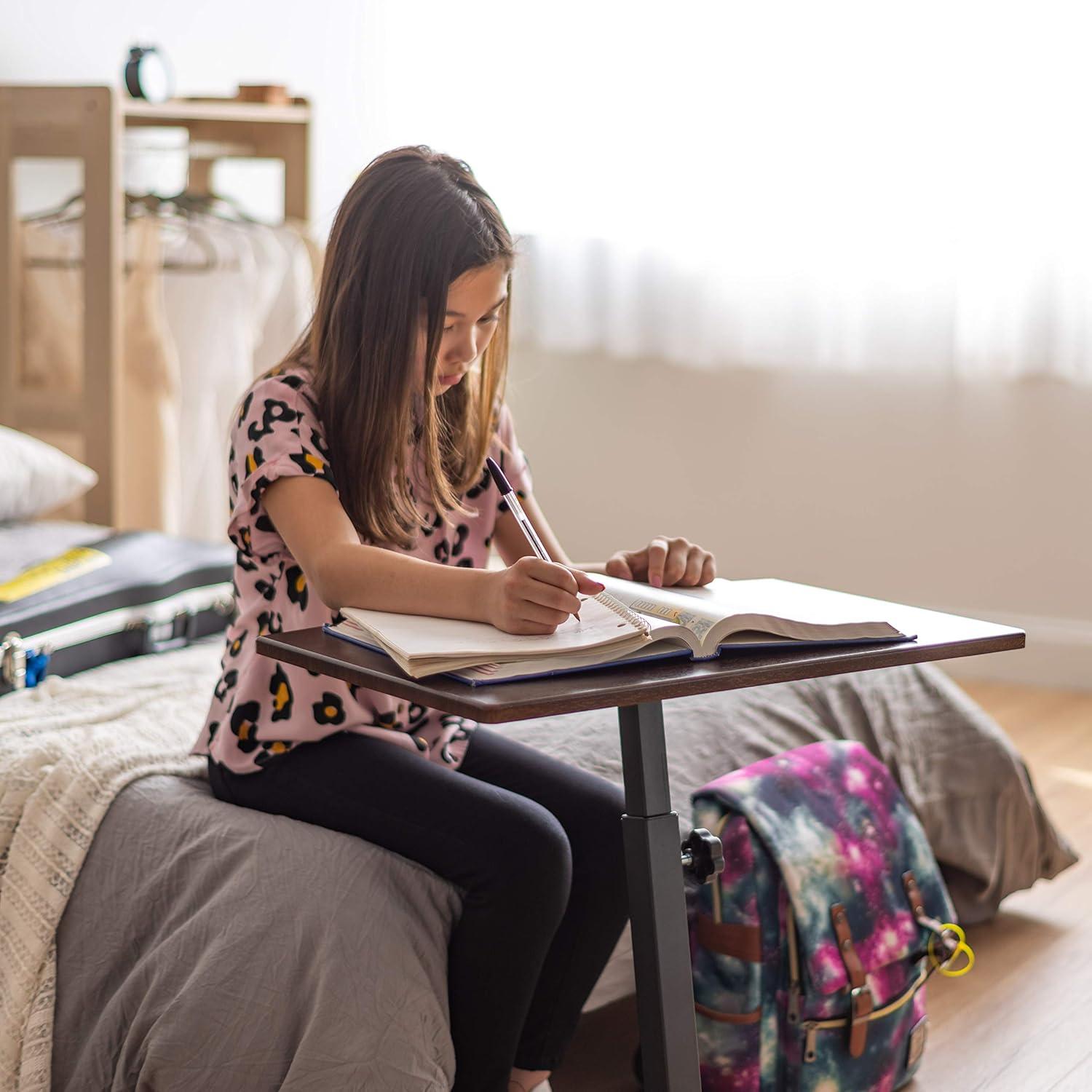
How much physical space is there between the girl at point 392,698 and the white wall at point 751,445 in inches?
70.2

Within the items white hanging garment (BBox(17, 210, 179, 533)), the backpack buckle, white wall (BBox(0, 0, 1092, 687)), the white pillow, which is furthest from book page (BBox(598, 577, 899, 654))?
white wall (BBox(0, 0, 1092, 687))

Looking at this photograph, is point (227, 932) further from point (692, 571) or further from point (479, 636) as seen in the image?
point (692, 571)

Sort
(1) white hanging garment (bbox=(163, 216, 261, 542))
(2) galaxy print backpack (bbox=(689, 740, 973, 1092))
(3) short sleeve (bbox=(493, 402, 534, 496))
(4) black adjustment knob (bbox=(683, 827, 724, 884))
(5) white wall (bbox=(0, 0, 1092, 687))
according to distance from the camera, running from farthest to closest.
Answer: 1. (5) white wall (bbox=(0, 0, 1092, 687))
2. (1) white hanging garment (bbox=(163, 216, 261, 542))
3. (3) short sleeve (bbox=(493, 402, 534, 496))
4. (2) galaxy print backpack (bbox=(689, 740, 973, 1092))
5. (4) black adjustment knob (bbox=(683, 827, 724, 884))

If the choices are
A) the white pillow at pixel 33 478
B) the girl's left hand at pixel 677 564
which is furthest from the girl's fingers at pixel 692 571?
the white pillow at pixel 33 478

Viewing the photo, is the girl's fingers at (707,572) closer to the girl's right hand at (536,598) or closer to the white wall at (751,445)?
the girl's right hand at (536,598)

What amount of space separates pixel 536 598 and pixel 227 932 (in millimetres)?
426

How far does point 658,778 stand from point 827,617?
0.18m

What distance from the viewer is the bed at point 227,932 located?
1.14m

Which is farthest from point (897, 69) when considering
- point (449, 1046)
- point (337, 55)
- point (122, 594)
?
point (449, 1046)

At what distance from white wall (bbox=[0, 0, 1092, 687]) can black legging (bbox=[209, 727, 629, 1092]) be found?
1.96 m

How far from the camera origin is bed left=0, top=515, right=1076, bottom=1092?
114cm

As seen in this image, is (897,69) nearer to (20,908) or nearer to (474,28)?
(474,28)

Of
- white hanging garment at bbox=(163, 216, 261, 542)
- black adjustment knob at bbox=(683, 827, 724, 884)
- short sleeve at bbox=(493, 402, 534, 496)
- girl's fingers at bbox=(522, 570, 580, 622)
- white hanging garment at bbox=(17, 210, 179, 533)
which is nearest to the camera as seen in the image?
girl's fingers at bbox=(522, 570, 580, 622)

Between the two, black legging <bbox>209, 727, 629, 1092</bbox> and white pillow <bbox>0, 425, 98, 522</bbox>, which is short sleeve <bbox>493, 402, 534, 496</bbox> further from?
white pillow <bbox>0, 425, 98, 522</bbox>
